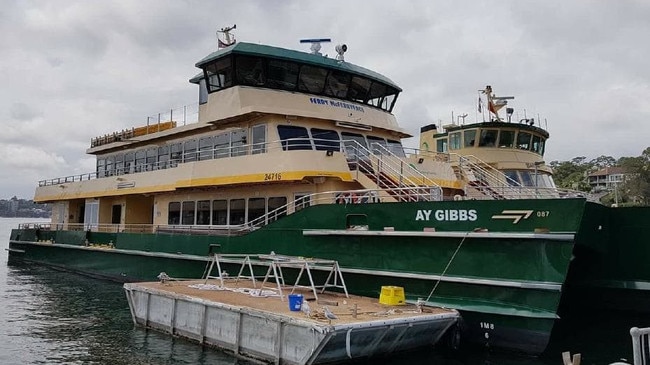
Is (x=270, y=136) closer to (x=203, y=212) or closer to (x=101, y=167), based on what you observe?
(x=203, y=212)

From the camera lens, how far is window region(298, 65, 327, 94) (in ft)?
52.2

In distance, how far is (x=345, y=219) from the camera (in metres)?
11.6

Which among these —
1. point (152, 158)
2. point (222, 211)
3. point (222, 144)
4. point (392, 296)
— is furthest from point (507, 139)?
point (392, 296)

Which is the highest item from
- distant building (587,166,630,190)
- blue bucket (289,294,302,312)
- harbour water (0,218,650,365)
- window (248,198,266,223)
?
distant building (587,166,630,190)

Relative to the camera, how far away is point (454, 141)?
24.4 meters

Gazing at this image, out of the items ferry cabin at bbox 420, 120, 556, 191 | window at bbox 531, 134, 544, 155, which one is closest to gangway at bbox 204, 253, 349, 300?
ferry cabin at bbox 420, 120, 556, 191

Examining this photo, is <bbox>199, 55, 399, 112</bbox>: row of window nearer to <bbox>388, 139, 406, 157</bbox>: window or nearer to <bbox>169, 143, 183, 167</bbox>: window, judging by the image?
<bbox>388, 139, 406, 157</bbox>: window

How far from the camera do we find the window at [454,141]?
24.2 m

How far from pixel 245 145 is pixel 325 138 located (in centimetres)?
228

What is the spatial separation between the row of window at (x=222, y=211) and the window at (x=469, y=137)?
11.7m

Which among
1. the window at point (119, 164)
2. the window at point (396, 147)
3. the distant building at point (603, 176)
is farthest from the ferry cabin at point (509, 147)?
the distant building at point (603, 176)

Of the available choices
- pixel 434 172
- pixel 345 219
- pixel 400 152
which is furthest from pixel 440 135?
pixel 345 219

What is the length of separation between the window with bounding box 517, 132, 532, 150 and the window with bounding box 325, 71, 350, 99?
31.9 feet

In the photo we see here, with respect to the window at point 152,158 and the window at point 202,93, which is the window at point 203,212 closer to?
the window at point 202,93
